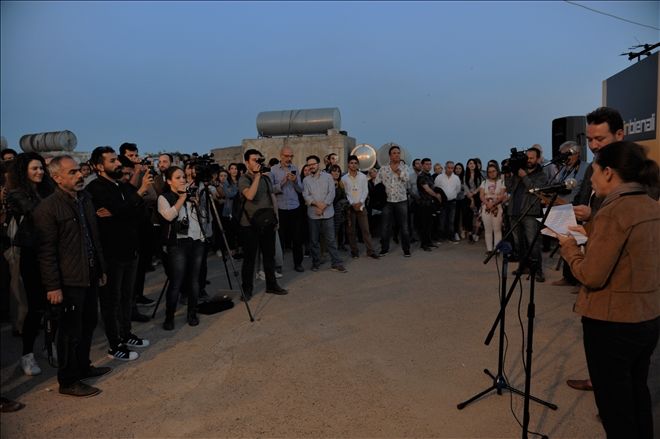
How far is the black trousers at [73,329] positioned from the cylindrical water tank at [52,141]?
11.0m

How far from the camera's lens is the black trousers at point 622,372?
7.43 ft

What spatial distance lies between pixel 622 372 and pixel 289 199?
645 centimetres

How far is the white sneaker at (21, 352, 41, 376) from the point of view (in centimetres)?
414

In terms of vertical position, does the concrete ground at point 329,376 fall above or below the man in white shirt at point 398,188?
below

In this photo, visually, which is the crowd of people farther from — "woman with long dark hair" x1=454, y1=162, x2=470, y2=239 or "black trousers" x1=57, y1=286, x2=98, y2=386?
"woman with long dark hair" x1=454, y1=162, x2=470, y2=239

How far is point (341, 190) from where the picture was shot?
950 centimetres

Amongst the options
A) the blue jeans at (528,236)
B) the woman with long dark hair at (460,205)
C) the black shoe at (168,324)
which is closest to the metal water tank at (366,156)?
the woman with long dark hair at (460,205)

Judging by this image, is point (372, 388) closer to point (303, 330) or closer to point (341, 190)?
point (303, 330)

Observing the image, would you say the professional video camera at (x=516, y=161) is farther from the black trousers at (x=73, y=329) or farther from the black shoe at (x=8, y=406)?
the black shoe at (x=8, y=406)

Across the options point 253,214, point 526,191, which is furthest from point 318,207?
point 526,191

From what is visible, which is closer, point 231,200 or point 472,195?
point 231,200

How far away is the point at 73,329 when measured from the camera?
12.1 feet

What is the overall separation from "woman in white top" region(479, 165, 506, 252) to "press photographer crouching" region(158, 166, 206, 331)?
5.61 m

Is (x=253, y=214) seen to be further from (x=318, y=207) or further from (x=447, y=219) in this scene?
(x=447, y=219)
